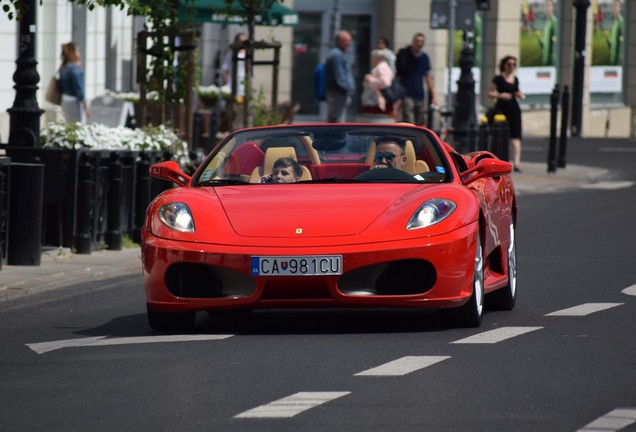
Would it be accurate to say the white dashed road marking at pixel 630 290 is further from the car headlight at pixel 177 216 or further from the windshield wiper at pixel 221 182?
the car headlight at pixel 177 216

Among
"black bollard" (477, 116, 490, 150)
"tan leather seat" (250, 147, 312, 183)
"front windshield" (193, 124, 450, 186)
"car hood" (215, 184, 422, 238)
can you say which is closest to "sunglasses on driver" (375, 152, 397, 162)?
"front windshield" (193, 124, 450, 186)

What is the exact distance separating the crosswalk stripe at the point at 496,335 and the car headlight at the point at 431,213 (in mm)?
646

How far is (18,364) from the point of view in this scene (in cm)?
921

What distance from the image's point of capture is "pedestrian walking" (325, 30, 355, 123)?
3098 centimetres

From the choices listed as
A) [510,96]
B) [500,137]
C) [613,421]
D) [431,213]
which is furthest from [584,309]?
[510,96]

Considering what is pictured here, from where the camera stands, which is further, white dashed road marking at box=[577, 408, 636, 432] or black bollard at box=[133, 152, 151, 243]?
black bollard at box=[133, 152, 151, 243]

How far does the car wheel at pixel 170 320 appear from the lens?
1052cm

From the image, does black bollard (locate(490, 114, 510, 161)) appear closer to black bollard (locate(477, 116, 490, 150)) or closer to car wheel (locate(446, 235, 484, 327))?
black bollard (locate(477, 116, 490, 150))

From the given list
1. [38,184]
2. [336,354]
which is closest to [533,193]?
[38,184]

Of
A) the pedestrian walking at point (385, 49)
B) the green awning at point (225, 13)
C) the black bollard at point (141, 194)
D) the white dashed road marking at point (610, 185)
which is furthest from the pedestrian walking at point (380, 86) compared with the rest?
the black bollard at point (141, 194)

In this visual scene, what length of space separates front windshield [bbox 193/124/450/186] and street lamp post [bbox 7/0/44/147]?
17.0 feet

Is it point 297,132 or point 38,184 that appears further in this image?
point 38,184

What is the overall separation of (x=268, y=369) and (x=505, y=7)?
37245 mm

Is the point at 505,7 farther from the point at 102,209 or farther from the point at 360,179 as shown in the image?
the point at 360,179
